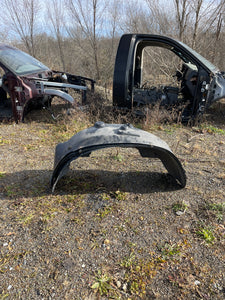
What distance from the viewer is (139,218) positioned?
8.15 feet

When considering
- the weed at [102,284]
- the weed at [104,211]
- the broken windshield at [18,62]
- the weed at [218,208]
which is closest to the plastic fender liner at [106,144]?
the weed at [218,208]

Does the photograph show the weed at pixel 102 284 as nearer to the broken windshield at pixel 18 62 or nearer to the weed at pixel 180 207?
the weed at pixel 180 207

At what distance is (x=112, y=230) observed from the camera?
2.32 metres

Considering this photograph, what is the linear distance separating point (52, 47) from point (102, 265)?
20266 millimetres

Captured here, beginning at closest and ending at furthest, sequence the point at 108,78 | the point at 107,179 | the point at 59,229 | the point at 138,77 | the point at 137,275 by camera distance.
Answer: the point at 137,275
the point at 59,229
the point at 107,179
the point at 138,77
the point at 108,78

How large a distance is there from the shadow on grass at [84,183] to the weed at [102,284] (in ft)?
3.83

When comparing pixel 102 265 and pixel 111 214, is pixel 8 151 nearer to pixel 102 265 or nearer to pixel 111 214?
pixel 111 214

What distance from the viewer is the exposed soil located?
180 centimetres

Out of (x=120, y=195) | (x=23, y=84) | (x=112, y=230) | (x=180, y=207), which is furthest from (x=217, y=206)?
(x=23, y=84)

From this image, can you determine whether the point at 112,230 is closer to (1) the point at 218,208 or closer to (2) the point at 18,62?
(1) the point at 218,208

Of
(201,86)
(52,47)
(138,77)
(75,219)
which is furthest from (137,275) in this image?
(52,47)

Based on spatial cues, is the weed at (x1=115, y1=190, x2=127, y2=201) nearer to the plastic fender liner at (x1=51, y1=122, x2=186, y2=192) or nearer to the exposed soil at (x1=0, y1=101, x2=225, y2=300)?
the exposed soil at (x1=0, y1=101, x2=225, y2=300)

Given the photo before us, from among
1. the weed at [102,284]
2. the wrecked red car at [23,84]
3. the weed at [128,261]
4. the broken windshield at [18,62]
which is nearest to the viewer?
the weed at [102,284]

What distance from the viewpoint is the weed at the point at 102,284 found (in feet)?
5.73
